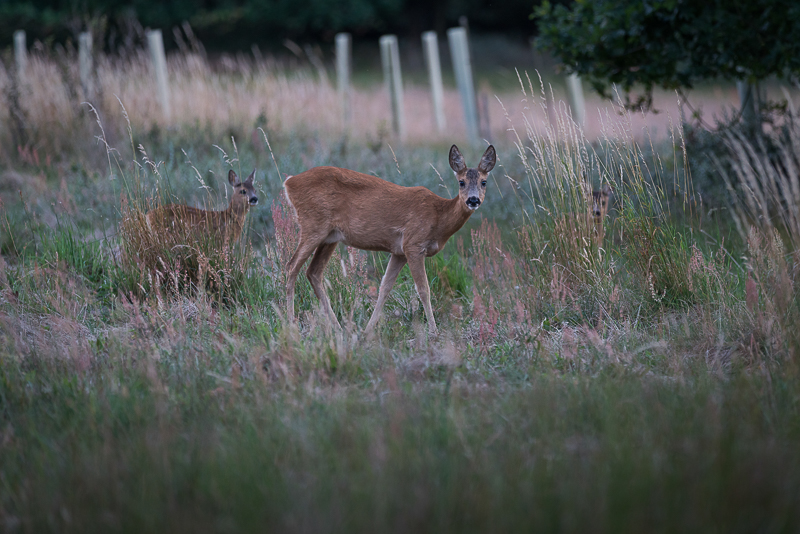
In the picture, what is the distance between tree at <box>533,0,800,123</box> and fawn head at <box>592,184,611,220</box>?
5.25ft

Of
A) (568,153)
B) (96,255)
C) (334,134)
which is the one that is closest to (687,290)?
(568,153)

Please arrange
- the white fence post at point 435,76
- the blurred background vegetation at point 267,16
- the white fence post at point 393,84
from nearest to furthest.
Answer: the white fence post at point 393,84, the white fence post at point 435,76, the blurred background vegetation at point 267,16

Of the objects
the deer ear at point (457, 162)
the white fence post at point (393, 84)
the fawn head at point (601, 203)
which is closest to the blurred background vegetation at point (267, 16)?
the white fence post at point (393, 84)

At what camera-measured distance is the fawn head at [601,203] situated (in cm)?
557

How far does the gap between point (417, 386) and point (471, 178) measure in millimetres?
1660

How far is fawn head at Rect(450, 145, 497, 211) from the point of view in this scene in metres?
4.74

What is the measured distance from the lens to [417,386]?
3902 millimetres

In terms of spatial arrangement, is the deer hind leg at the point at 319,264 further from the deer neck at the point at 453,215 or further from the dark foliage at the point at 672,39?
the dark foliage at the point at 672,39

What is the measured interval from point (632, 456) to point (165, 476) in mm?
1844

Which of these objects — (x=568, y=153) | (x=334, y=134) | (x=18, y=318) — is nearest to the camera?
(x=18, y=318)

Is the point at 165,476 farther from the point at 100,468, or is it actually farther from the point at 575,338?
the point at 575,338

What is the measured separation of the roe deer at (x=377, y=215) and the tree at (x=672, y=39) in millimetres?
2885

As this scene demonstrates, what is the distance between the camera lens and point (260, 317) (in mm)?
4793

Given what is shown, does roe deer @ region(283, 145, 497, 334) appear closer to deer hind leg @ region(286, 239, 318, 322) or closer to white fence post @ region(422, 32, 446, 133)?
deer hind leg @ region(286, 239, 318, 322)
